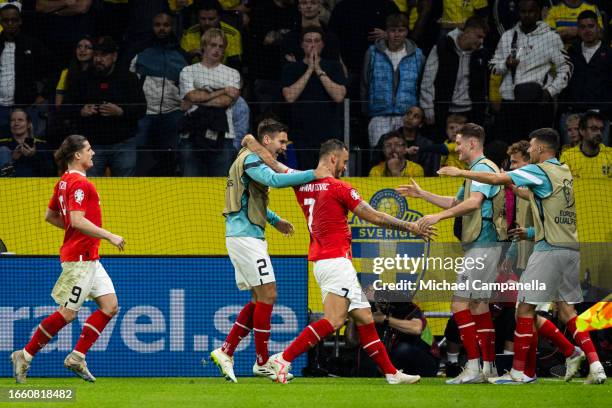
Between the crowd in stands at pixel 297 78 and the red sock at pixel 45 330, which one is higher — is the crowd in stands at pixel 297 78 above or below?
above

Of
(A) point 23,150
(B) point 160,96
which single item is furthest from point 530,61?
(A) point 23,150

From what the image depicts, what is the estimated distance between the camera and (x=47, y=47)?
17.8 metres

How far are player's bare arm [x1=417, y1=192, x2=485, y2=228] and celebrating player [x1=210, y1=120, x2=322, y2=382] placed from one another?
1.64m

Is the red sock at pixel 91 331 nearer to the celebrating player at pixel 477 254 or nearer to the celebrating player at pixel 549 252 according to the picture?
the celebrating player at pixel 477 254

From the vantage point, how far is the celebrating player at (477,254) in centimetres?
1158

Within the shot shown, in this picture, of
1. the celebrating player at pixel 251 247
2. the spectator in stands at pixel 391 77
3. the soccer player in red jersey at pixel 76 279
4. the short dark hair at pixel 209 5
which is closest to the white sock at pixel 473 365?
the celebrating player at pixel 251 247

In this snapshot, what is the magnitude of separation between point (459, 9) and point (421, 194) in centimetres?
691

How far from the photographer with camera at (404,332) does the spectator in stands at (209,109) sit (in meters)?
3.86

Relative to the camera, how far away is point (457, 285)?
1170cm

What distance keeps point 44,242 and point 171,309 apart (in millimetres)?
2948

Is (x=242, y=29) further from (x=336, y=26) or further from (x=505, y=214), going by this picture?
(x=505, y=214)

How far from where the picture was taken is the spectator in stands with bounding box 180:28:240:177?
15.9 m

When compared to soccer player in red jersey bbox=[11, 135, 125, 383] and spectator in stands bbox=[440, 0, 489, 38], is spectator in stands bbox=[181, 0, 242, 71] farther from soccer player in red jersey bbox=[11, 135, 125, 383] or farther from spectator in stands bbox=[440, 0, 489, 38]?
soccer player in red jersey bbox=[11, 135, 125, 383]

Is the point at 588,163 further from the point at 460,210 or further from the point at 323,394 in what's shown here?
the point at 323,394
